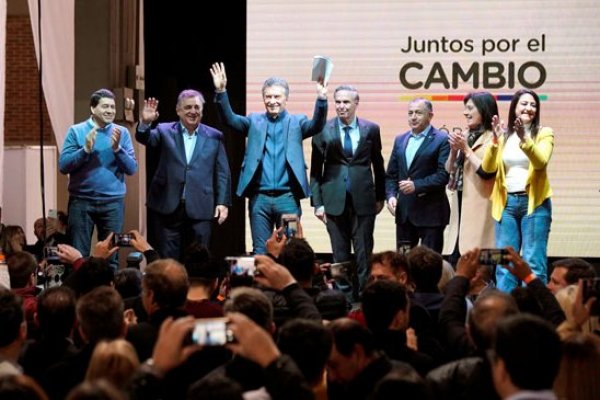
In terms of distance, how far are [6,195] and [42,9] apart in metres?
4.99

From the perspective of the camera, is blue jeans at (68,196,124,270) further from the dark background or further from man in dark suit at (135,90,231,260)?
the dark background

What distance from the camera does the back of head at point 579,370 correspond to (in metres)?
3.33

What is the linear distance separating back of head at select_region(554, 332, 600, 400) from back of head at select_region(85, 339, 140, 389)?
1.19 meters

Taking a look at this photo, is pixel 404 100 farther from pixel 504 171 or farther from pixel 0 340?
pixel 0 340

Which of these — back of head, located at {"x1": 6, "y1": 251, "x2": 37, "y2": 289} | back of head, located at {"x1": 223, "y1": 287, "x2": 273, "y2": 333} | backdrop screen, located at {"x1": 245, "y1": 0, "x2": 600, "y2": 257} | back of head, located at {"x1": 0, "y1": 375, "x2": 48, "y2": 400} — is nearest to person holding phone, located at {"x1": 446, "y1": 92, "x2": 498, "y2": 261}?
backdrop screen, located at {"x1": 245, "y1": 0, "x2": 600, "y2": 257}

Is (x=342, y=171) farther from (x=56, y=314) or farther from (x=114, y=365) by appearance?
(x=114, y=365)

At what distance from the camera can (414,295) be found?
473 centimetres

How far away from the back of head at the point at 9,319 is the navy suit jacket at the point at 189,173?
3.70 meters

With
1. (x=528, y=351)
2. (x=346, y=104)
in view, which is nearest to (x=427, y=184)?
(x=346, y=104)

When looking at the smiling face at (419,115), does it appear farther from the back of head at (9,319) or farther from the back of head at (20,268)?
the back of head at (9,319)

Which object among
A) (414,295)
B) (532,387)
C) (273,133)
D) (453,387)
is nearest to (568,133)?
(273,133)

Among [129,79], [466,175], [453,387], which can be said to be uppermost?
[129,79]

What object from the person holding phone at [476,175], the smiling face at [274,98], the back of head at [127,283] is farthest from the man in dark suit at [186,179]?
the back of head at [127,283]

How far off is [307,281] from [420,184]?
117 inches
